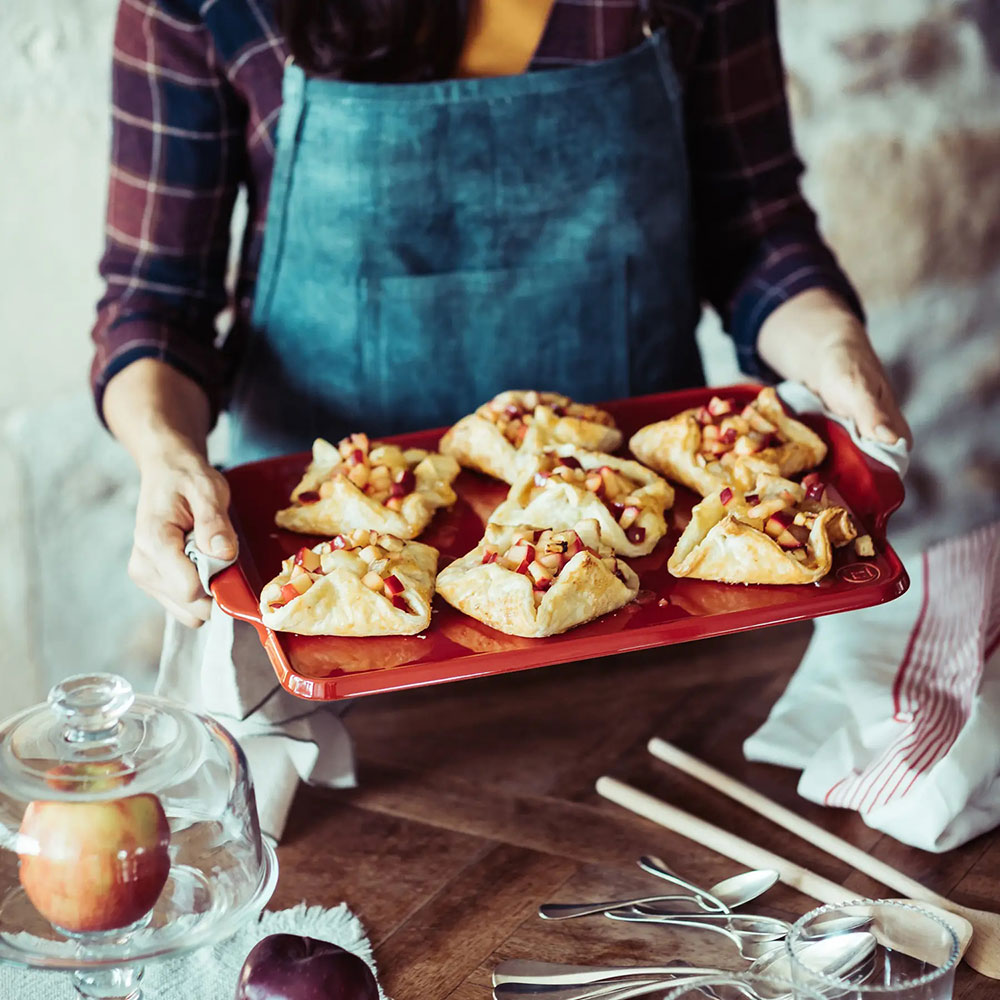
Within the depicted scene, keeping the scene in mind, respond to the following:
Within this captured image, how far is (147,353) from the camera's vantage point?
5.08 ft

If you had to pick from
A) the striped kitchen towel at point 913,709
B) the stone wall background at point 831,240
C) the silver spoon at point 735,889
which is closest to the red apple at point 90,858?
the silver spoon at point 735,889

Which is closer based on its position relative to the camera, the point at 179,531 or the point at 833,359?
the point at 179,531

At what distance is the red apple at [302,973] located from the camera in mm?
893

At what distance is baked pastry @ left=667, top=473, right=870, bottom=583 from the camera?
120cm

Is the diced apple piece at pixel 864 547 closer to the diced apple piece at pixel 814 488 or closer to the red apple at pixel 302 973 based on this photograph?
the diced apple piece at pixel 814 488

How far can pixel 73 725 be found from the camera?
35.0 inches

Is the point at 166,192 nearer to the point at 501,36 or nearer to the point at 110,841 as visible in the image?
the point at 501,36

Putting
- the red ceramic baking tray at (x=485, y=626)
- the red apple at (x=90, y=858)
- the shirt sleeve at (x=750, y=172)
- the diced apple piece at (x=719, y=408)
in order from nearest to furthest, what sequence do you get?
the red apple at (x=90, y=858)
the red ceramic baking tray at (x=485, y=626)
the diced apple piece at (x=719, y=408)
the shirt sleeve at (x=750, y=172)

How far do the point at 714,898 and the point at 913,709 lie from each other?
361 mm

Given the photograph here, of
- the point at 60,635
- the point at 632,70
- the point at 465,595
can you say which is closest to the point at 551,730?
the point at 465,595

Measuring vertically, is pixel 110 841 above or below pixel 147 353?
below

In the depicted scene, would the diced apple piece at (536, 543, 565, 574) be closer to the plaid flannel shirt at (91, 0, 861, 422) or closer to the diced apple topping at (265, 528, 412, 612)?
the diced apple topping at (265, 528, 412, 612)

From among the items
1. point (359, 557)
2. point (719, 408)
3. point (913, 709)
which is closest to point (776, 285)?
point (719, 408)

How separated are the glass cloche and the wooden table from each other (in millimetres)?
211
